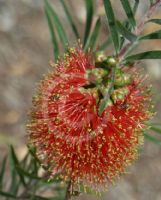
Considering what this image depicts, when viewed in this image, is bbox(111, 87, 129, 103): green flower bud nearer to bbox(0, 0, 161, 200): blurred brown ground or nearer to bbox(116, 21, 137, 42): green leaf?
bbox(116, 21, 137, 42): green leaf

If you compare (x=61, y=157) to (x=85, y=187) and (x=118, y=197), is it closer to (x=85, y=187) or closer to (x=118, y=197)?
(x=85, y=187)

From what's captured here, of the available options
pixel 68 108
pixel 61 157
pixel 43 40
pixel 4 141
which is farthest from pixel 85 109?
pixel 43 40

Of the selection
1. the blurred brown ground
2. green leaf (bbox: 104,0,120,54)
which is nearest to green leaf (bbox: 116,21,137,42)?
green leaf (bbox: 104,0,120,54)

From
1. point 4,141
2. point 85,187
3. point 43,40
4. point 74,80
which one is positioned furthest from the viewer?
point 43,40

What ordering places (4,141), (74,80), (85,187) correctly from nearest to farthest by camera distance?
1. (74,80)
2. (85,187)
3. (4,141)

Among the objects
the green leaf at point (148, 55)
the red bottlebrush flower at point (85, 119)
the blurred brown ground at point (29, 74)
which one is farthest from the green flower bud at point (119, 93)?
the blurred brown ground at point (29, 74)

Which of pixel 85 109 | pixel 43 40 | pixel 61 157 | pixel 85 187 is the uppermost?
pixel 43 40

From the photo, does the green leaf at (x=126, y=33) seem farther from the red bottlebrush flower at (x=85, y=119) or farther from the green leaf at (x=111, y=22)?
the red bottlebrush flower at (x=85, y=119)

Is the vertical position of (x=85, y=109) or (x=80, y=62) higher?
(x=80, y=62)
